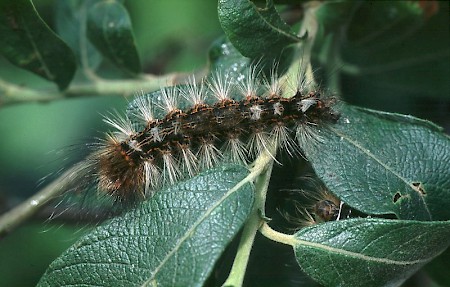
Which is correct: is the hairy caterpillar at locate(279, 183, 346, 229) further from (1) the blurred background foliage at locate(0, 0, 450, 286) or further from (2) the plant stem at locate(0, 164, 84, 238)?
(2) the plant stem at locate(0, 164, 84, 238)

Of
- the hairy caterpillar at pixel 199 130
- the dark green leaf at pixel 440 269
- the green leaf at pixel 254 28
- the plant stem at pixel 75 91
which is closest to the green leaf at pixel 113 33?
the plant stem at pixel 75 91

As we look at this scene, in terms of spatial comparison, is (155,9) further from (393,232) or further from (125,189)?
(393,232)

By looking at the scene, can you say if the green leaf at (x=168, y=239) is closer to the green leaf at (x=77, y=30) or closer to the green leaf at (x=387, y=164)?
the green leaf at (x=387, y=164)

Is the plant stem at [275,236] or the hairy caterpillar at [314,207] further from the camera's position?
the hairy caterpillar at [314,207]

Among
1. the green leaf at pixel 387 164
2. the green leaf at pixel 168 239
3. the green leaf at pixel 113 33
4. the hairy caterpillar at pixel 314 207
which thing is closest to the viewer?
the green leaf at pixel 168 239

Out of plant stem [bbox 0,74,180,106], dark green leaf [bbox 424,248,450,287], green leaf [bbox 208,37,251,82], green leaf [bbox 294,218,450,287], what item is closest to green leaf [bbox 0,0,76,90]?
plant stem [bbox 0,74,180,106]

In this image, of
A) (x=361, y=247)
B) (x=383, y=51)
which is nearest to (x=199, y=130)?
(x=361, y=247)
